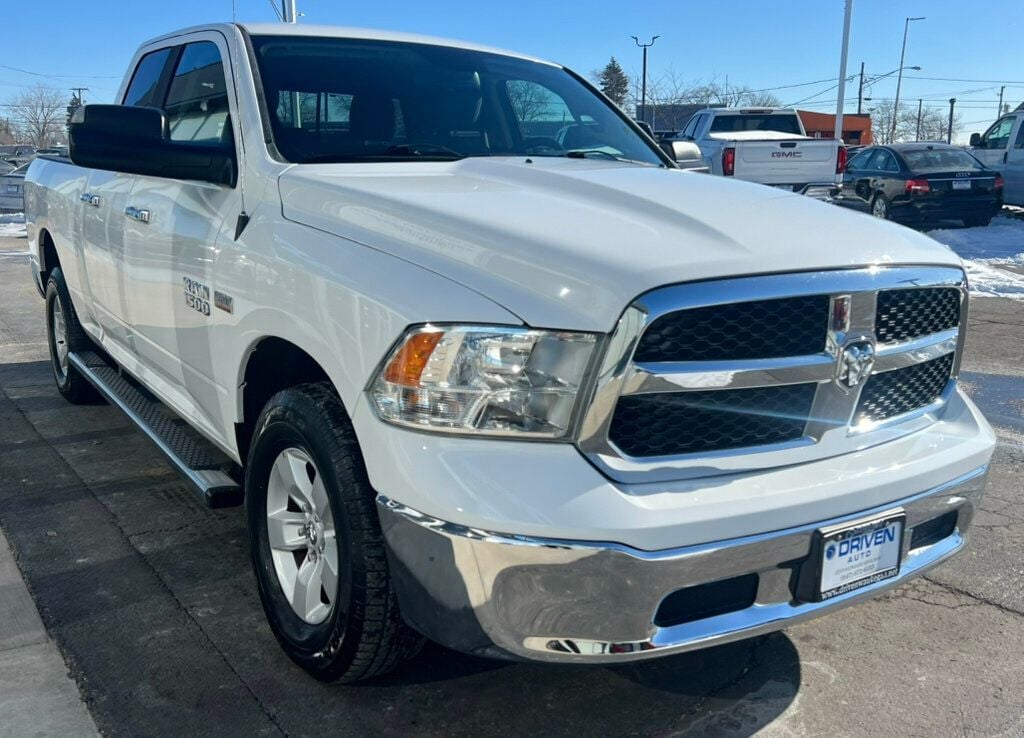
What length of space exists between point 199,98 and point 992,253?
12.9 meters

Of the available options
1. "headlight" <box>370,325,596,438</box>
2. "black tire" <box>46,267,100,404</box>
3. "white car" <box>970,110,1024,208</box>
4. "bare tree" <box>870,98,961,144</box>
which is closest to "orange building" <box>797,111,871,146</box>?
"bare tree" <box>870,98,961,144</box>

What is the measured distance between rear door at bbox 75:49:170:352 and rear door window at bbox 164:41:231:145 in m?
0.27

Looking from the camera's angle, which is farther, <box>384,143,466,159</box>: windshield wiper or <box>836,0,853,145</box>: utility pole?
<box>836,0,853,145</box>: utility pole

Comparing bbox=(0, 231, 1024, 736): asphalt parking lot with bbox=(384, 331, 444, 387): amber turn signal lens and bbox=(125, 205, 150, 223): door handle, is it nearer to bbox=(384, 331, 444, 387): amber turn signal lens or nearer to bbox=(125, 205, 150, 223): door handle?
bbox=(384, 331, 444, 387): amber turn signal lens

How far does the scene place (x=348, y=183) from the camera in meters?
2.87

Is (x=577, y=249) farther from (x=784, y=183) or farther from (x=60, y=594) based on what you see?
(x=784, y=183)

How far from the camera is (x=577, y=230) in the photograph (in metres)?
2.37

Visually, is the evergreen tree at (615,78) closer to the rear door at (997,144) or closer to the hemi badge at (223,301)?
the rear door at (997,144)

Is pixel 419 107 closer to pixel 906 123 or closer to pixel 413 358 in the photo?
pixel 413 358

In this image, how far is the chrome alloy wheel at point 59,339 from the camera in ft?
18.8

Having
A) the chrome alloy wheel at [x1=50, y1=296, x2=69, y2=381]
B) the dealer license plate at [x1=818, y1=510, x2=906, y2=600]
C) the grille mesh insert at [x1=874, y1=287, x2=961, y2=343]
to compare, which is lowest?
the chrome alloy wheel at [x1=50, y1=296, x2=69, y2=381]

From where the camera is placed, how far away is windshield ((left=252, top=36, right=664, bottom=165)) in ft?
11.0

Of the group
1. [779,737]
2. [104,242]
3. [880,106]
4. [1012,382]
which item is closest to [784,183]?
[1012,382]

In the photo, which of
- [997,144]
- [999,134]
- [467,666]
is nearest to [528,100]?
[467,666]
